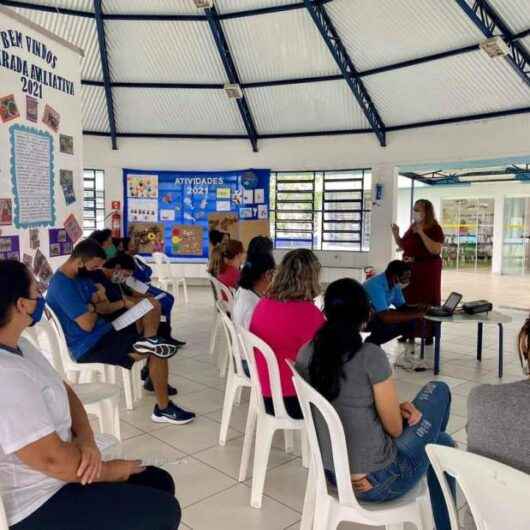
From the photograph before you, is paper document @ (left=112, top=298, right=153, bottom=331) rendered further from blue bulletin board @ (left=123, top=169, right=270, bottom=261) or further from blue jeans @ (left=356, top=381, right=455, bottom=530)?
blue bulletin board @ (left=123, top=169, right=270, bottom=261)

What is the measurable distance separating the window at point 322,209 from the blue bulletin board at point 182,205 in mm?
429

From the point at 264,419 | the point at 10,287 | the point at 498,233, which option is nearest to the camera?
the point at 10,287

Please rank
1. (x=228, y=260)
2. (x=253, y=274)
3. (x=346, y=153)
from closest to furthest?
(x=253, y=274)
(x=228, y=260)
(x=346, y=153)

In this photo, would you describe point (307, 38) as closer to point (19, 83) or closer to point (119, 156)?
point (119, 156)

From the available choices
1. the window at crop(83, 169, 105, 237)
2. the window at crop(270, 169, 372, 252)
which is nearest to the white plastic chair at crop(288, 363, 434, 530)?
the window at crop(270, 169, 372, 252)

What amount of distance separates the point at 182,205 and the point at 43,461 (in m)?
8.53

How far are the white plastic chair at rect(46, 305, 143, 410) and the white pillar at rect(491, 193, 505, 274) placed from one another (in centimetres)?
1247

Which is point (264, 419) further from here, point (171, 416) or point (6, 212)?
point (6, 212)

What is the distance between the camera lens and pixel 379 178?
27.9 ft

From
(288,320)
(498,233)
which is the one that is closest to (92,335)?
(288,320)

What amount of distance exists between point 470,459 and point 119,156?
923cm

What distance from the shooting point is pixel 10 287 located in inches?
59.4

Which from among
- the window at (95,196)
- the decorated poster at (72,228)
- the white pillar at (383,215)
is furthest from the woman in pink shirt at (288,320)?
the window at (95,196)

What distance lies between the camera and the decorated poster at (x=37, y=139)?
3059mm
